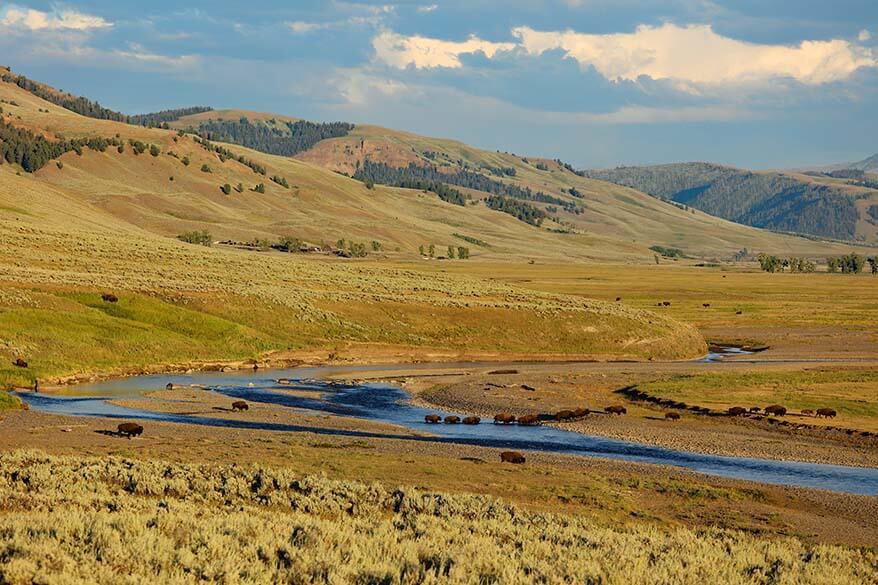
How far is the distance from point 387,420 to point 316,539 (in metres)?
31.1

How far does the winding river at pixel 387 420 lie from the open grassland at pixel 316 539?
1329 centimetres

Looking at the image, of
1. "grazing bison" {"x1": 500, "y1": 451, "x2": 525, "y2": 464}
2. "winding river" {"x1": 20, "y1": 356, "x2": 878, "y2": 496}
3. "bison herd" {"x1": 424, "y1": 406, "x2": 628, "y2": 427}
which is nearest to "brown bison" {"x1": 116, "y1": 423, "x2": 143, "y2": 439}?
"winding river" {"x1": 20, "y1": 356, "x2": 878, "y2": 496}

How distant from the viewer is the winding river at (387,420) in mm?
39906

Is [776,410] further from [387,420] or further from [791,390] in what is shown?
[387,420]

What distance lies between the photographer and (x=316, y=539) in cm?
2148

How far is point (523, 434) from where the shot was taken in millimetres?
48812

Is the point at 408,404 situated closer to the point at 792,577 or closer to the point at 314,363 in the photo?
the point at 314,363

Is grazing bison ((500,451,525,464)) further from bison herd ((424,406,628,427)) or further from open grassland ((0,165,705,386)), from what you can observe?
open grassland ((0,165,705,386))

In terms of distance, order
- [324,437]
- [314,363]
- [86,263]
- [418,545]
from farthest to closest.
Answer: [86,263] → [314,363] → [324,437] → [418,545]

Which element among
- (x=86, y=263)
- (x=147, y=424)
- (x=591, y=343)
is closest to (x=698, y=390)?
(x=591, y=343)

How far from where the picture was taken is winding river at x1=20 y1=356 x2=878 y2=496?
39906mm

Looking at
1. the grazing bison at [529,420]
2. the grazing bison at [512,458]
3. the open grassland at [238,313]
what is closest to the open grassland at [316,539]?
the grazing bison at [512,458]

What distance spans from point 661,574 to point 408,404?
129ft

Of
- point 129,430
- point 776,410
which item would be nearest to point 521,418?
point 776,410
